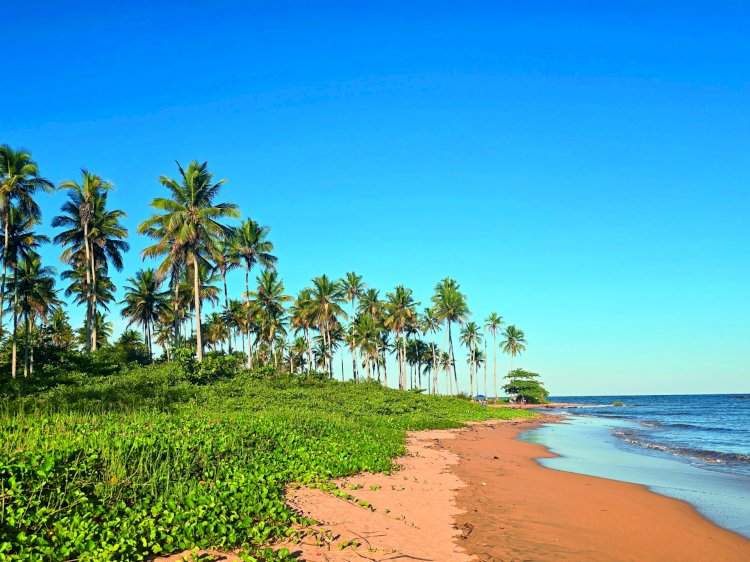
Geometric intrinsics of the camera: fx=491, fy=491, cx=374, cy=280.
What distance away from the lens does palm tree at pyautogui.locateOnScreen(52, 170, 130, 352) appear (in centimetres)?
3606

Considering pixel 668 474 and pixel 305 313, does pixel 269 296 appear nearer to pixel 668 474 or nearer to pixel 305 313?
pixel 305 313

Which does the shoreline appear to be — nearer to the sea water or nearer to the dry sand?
the dry sand

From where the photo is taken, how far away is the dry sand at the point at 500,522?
634 cm

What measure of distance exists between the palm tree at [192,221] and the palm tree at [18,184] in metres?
6.24

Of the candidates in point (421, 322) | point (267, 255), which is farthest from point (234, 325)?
point (421, 322)

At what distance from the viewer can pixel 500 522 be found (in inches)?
312

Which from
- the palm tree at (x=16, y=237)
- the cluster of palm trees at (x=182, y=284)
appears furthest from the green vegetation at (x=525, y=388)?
the palm tree at (x=16, y=237)

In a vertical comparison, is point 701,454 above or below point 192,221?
below

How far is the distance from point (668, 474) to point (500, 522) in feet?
31.5

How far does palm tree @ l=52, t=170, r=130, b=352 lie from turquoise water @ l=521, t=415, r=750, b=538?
33049 millimetres

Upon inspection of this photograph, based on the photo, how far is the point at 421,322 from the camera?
6975 centimetres

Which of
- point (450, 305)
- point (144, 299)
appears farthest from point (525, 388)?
point (144, 299)

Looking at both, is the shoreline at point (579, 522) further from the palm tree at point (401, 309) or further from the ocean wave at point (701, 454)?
the palm tree at point (401, 309)

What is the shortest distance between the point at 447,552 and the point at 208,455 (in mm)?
4357
